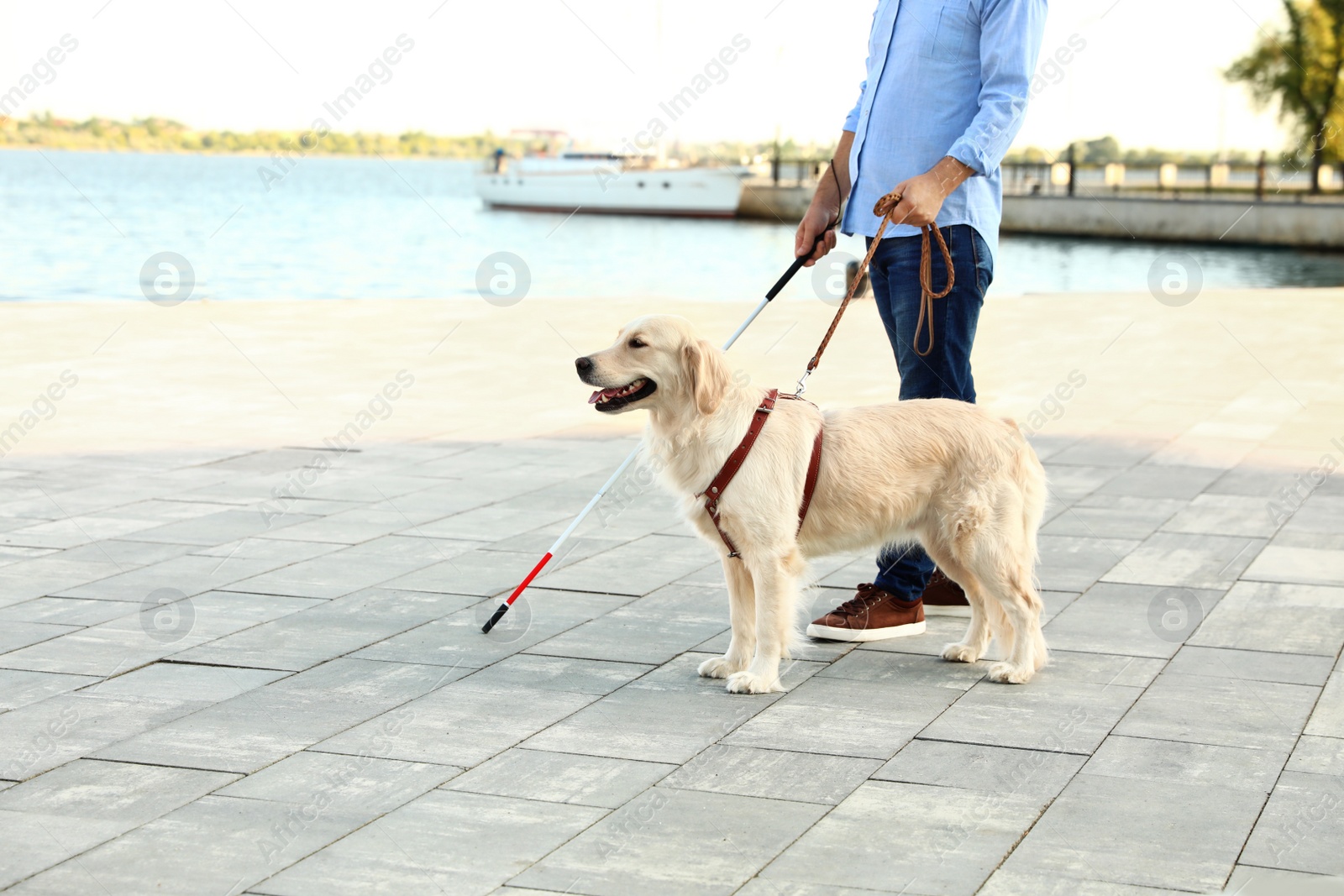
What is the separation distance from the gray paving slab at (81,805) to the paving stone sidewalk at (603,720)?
0.01 m

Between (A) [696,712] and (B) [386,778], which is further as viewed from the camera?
(A) [696,712]

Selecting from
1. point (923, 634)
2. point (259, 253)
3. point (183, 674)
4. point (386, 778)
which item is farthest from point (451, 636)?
point (259, 253)

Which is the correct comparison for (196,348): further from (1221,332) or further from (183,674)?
(1221,332)

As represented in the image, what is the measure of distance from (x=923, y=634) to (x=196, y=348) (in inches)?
366

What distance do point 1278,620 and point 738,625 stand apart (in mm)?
2135

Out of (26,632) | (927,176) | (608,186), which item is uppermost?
(608,186)

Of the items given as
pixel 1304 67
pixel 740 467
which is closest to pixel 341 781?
pixel 740 467

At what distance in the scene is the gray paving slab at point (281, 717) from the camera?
3924 mm

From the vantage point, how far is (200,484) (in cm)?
760

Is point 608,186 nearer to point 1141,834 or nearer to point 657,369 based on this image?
point 657,369

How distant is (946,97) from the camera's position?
516 cm

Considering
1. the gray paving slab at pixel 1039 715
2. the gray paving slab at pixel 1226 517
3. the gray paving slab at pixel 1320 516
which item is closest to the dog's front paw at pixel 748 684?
the gray paving slab at pixel 1039 715

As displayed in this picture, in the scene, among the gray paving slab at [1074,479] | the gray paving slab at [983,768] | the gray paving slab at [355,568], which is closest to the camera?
the gray paving slab at [983,768]

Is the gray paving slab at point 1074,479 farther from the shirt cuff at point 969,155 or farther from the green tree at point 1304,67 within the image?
the green tree at point 1304,67
